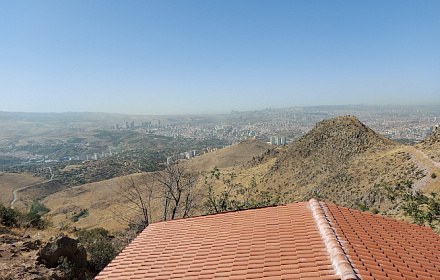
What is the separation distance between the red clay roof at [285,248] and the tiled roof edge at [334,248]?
0.01m

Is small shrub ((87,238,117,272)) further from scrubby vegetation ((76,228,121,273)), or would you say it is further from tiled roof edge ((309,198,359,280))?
tiled roof edge ((309,198,359,280))

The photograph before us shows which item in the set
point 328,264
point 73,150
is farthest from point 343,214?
point 73,150

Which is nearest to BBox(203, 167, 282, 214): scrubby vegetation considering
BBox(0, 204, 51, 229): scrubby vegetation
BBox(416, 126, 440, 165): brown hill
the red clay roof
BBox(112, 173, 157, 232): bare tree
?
BBox(112, 173, 157, 232): bare tree

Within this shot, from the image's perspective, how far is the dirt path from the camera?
13820 millimetres

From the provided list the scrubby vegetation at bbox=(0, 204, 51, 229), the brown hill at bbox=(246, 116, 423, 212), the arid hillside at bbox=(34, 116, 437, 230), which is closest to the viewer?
the scrubby vegetation at bbox=(0, 204, 51, 229)

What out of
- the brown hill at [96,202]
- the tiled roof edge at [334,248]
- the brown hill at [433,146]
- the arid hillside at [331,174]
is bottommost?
the brown hill at [96,202]

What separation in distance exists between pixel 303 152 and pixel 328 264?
2734cm

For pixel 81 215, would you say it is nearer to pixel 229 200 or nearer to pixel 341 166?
pixel 229 200

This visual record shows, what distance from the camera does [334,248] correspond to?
404 centimetres

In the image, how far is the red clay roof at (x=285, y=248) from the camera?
381 centimetres

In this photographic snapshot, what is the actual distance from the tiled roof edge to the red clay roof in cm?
1

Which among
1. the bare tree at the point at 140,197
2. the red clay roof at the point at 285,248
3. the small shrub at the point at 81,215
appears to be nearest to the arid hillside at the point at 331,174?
the small shrub at the point at 81,215

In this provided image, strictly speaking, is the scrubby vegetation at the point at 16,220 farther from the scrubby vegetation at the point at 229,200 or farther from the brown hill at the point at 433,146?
the brown hill at the point at 433,146

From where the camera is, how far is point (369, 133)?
89.0ft
